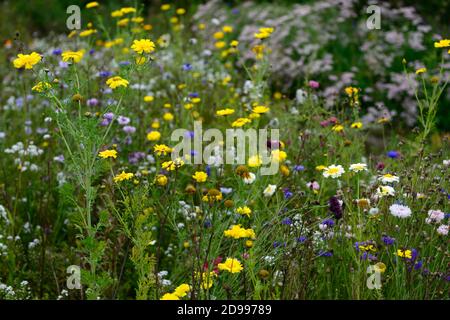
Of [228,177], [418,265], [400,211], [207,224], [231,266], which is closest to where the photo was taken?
[231,266]

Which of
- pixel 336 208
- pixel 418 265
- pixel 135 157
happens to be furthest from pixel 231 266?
pixel 135 157

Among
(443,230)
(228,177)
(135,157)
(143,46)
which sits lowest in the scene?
(228,177)

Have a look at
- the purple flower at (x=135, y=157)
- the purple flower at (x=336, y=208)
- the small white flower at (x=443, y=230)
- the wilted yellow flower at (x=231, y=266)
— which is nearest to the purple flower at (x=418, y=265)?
the small white flower at (x=443, y=230)

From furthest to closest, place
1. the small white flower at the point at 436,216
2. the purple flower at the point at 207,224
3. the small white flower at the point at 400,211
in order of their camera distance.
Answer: the purple flower at the point at 207,224 → the small white flower at the point at 436,216 → the small white flower at the point at 400,211

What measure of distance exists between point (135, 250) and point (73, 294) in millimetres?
764

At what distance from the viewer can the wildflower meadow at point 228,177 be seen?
2.27 meters

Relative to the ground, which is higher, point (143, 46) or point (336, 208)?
point (143, 46)

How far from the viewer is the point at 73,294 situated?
2828 mm

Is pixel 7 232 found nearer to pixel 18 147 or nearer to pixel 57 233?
pixel 57 233

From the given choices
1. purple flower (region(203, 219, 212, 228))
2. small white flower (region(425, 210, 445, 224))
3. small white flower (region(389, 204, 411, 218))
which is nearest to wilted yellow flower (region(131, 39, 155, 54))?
purple flower (region(203, 219, 212, 228))

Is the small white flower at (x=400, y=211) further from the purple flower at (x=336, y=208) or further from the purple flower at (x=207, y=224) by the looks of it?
the purple flower at (x=207, y=224)

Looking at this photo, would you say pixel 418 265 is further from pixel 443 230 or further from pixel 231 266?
pixel 231 266

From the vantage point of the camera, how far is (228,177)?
338 cm

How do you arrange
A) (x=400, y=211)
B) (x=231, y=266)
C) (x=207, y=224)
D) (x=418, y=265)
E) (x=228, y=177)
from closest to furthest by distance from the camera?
1. (x=231, y=266)
2. (x=400, y=211)
3. (x=418, y=265)
4. (x=207, y=224)
5. (x=228, y=177)
